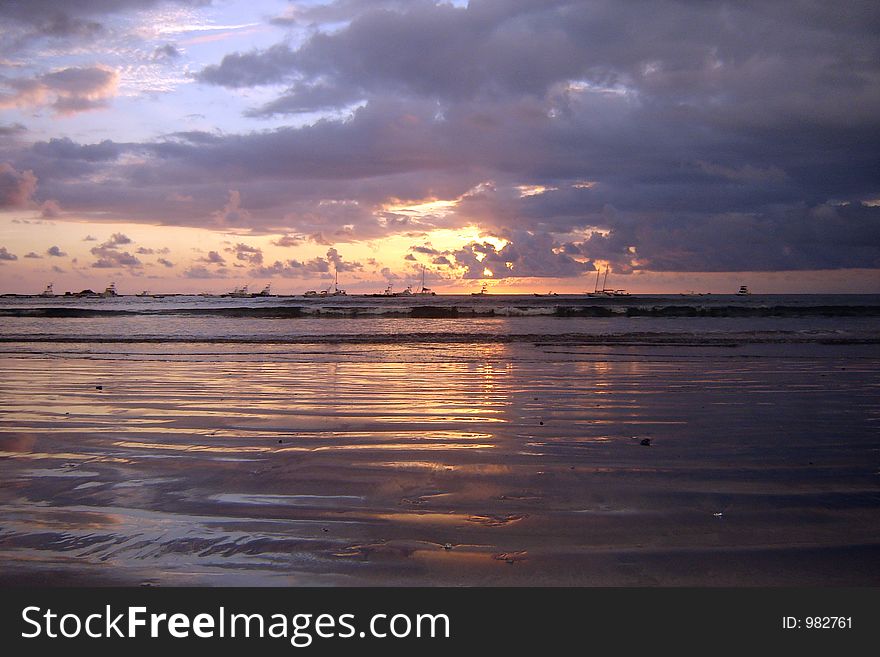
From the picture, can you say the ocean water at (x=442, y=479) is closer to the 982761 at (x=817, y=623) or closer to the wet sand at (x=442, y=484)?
the wet sand at (x=442, y=484)

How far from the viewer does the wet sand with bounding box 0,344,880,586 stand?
4.55 meters

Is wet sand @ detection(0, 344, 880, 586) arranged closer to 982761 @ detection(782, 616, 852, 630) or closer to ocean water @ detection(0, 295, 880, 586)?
ocean water @ detection(0, 295, 880, 586)

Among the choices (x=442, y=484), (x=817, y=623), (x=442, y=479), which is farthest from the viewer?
(x=442, y=479)

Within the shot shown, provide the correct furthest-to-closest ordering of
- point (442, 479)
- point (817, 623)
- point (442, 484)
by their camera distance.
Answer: point (442, 479), point (442, 484), point (817, 623)

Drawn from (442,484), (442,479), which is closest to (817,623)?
(442,484)

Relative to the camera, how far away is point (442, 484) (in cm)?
655

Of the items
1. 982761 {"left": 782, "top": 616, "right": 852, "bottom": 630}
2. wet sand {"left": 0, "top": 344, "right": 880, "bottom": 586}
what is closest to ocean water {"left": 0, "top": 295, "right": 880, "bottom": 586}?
wet sand {"left": 0, "top": 344, "right": 880, "bottom": 586}

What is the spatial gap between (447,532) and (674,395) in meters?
8.73

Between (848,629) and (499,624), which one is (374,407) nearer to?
(499,624)

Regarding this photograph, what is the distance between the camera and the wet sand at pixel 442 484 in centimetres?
455

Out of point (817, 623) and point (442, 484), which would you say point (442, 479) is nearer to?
point (442, 484)

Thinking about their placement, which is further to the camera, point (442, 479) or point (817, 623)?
point (442, 479)

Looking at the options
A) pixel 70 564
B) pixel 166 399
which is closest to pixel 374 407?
pixel 166 399

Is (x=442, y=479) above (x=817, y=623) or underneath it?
above
